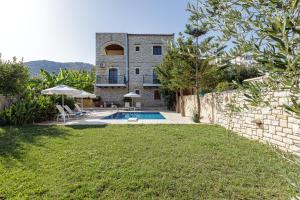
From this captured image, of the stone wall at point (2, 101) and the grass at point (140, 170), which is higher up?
the stone wall at point (2, 101)

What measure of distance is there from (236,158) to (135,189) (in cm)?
319

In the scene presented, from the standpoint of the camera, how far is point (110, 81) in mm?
29844

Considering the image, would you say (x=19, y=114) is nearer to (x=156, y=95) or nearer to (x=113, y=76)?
(x=113, y=76)

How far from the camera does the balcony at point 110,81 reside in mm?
29328

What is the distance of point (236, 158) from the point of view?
592 centimetres

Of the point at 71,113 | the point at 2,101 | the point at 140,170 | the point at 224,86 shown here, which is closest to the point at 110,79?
the point at 71,113

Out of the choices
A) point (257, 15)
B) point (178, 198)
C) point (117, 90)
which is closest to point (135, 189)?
point (178, 198)

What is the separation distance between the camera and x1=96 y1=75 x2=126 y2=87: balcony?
2933cm

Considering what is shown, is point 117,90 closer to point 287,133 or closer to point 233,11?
point 287,133

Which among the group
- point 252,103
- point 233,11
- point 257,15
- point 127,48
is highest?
point 127,48

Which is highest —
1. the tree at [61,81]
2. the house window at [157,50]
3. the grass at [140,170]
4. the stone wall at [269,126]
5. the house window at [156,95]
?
the house window at [157,50]

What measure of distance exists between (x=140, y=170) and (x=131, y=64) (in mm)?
26237

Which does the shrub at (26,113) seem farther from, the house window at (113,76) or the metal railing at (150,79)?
the metal railing at (150,79)

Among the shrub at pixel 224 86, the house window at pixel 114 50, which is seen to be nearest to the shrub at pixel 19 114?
the shrub at pixel 224 86
